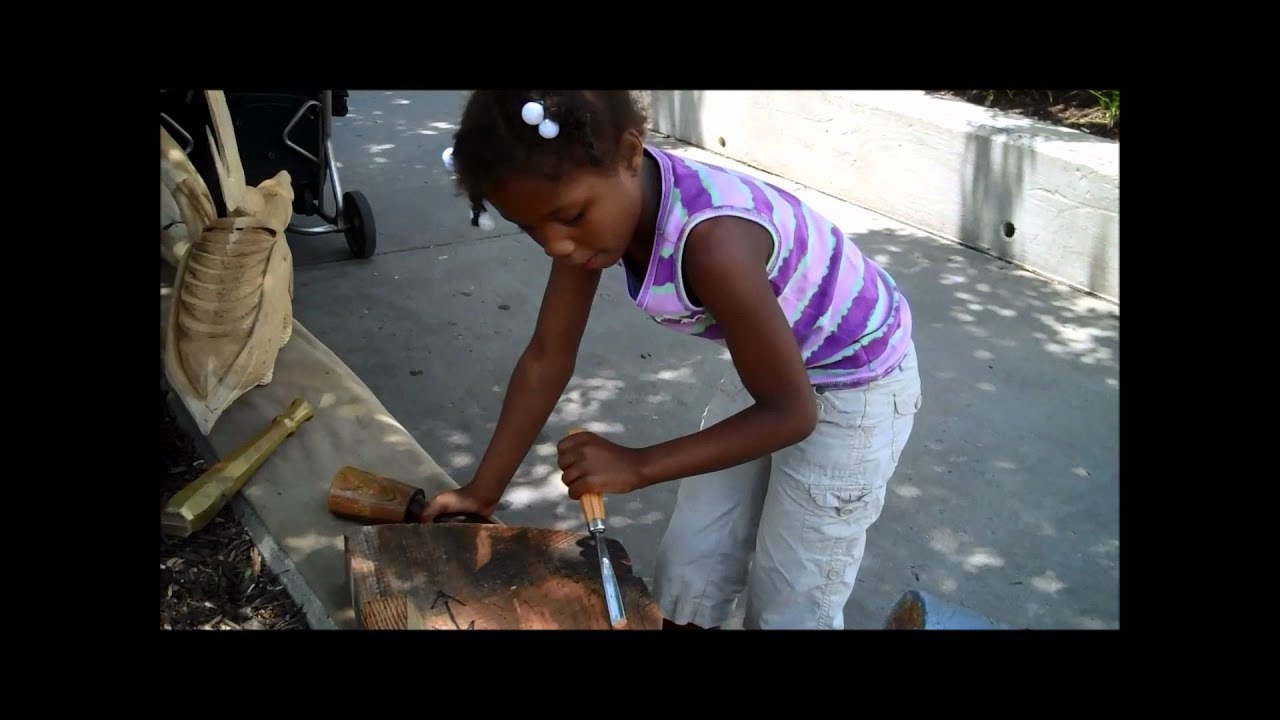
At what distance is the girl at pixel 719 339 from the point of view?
148 centimetres

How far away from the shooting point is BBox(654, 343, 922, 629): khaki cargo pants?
187 cm

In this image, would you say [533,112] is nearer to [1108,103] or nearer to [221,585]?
[221,585]

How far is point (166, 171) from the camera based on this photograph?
2930 millimetres

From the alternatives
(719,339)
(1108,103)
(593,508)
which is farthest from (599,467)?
(1108,103)

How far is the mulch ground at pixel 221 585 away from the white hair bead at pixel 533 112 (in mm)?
1173

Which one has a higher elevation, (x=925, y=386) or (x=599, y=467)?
(x=599, y=467)

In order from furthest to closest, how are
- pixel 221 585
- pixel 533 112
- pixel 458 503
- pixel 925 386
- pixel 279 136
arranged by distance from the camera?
pixel 279 136 < pixel 925 386 < pixel 221 585 < pixel 458 503 < pixel 533 112

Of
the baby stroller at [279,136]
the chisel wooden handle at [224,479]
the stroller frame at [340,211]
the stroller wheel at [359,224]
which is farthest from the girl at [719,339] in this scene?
the stroller wheel at [359,224]

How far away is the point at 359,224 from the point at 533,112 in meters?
3.31

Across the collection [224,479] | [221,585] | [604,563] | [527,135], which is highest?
[527,135]

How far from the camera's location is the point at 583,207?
4.96 feet

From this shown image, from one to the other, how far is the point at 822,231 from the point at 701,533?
65 cm

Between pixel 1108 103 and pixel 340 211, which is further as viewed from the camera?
pixel 1108 103

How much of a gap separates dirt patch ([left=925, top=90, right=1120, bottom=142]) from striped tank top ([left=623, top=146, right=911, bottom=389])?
3492 millimetres
